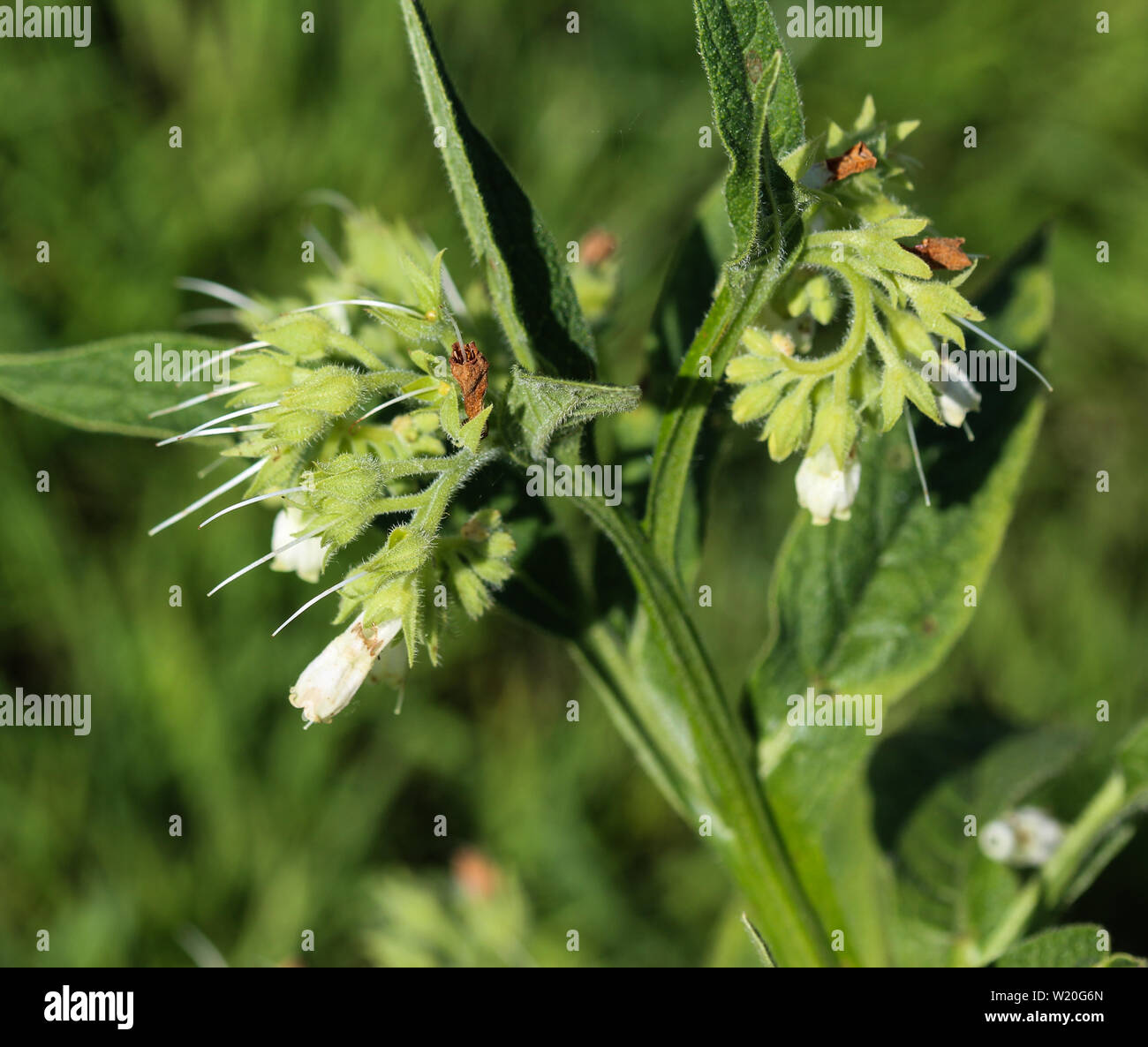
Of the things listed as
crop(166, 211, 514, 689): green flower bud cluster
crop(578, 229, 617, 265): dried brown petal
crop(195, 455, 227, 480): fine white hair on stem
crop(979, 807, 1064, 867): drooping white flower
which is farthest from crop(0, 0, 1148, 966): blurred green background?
crop(166, 211, 514, 689): green flower bud cluster

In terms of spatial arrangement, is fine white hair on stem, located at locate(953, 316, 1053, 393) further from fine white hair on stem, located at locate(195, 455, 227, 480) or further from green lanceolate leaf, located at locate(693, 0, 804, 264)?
fine white hair on stem, located at locate(195, 455, 227, 480)

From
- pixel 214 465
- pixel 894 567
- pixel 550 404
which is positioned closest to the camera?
pixel 550 404

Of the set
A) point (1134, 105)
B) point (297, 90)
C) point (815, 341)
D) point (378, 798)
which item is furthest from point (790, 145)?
point (1134, 105)

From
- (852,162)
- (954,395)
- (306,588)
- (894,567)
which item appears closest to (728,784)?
(894,567)

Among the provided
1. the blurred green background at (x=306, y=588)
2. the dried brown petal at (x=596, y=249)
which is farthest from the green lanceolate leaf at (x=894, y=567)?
the blurred green background at (x=306, y=588)

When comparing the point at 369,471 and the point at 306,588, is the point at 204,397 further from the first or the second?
the point at 306,588

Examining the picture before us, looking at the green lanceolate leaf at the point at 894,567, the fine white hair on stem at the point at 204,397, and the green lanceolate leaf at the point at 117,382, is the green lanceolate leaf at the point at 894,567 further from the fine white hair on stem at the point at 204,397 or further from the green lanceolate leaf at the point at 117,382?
the green lanceolate leaf at the point at 117,382
